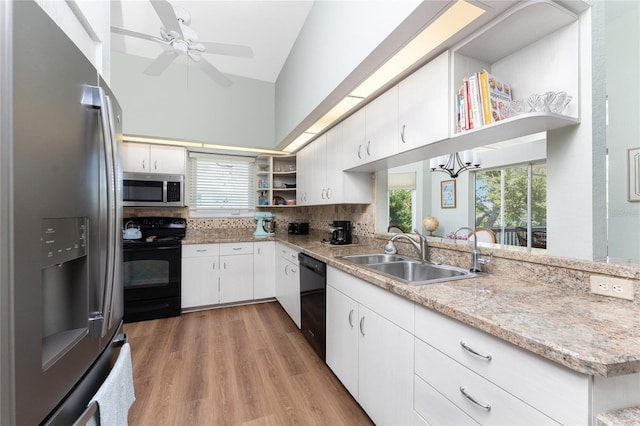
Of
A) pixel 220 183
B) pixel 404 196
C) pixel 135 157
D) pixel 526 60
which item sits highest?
pixel 526 60

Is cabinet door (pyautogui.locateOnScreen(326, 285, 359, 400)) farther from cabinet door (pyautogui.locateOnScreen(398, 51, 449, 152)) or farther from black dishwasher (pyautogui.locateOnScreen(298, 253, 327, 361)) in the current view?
cabinet door (pyautogui.locateOnScreen(398, 51, 449, 152))

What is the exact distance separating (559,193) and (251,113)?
3.46 metres

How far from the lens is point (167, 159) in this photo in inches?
133

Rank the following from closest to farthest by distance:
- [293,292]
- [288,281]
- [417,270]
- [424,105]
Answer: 1. [424,105]
2. [417,270]
3. [293,292]
4. [288,281]

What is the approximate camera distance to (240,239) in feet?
11.2

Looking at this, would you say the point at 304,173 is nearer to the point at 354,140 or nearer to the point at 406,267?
the point at 354,140

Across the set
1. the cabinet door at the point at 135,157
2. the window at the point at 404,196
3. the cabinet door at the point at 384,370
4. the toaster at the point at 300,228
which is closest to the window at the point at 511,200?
the window at the point at 404,196

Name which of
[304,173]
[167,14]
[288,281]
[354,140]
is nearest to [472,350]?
[354,140]

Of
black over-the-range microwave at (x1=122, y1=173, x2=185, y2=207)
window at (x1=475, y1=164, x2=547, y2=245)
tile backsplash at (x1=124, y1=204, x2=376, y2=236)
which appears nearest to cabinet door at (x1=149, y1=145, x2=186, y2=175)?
black over-the-range microwave at (x1=122, y1=173, x2=185, y2=207)

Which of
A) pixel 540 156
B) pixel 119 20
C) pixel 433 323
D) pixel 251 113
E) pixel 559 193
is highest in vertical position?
pixel 119 20

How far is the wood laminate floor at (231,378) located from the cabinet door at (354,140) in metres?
1.78

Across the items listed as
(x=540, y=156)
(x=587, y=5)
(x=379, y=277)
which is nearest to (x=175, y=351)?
(x=379, y=277)

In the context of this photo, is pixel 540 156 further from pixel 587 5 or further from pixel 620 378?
pixel 620 378

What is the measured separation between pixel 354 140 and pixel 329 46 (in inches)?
30.3
